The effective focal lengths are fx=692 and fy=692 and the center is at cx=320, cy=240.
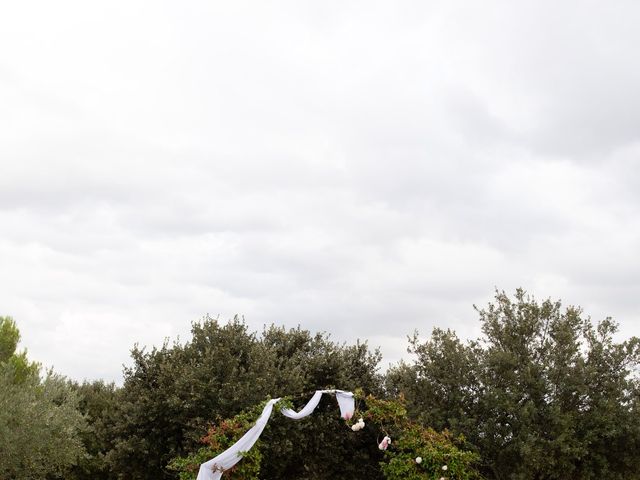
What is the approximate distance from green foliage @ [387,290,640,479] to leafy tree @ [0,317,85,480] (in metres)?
13.2

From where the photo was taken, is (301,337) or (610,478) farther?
(301,337)

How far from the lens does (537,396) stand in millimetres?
26703

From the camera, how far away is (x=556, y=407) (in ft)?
84.9

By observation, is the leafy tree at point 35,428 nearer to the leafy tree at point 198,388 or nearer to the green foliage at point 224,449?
the leafy tree at point 198,388

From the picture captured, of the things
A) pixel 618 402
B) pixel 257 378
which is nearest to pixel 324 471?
pixel 257 378

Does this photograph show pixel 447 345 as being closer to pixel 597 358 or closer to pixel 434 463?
pixel 597 358

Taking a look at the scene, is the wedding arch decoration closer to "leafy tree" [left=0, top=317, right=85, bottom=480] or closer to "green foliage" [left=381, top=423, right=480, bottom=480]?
"green foliage" [left=381, top=423, right=480, bottom=480]

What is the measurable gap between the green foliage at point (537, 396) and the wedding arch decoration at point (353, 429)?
535 cm

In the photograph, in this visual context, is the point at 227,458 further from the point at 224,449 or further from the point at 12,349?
the point at 12,349

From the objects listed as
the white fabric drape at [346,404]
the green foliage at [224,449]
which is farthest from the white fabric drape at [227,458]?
the white fabric drape at [346,404]

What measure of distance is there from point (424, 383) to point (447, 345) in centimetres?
185

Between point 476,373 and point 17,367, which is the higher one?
point 476,373

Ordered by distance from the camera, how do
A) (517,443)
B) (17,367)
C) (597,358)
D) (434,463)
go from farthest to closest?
1. (17,367)
2. (597,358)
3. (517,443)
4. (434,463)

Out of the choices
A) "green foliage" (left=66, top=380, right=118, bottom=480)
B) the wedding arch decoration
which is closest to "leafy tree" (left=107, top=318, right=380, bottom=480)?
"green foliage" (left=66, top=380, right=118, bottom=480)
